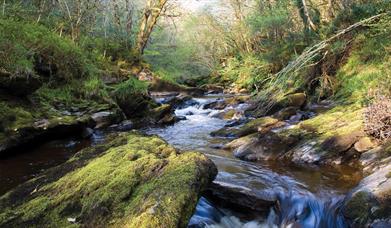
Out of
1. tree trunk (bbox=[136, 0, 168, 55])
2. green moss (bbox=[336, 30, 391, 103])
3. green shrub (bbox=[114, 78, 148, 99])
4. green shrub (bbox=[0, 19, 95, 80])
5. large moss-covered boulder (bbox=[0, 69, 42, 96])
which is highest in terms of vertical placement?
tree trunk (bbox=[136, 0, 168, 55])

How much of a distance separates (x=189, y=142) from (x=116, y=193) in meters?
5.25

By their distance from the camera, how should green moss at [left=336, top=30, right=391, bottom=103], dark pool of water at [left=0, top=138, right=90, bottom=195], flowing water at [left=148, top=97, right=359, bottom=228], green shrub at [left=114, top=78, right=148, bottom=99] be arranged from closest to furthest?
flowing water at [left=148, top=97, right=359, bottom=228]
dark pool of water at [left=0, top=138, right=90, bottom=195]
green moss at [left=336, top=30, right=391, bottom=103]
green shrub at [left=114, top=78, right=148, bottom=99]

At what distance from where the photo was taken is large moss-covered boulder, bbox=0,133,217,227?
3078 millimetres

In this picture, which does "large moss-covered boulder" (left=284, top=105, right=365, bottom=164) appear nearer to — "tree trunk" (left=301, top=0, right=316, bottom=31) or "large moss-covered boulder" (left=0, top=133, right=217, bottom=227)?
"large moss-covered boulder" (left=0, top=133, right=217, bottom=227)

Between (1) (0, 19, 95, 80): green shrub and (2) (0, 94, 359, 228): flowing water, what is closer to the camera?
(2) (0, 94, 359, 228): flowing water

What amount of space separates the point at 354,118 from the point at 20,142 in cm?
661

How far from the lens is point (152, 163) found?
3.91 meters

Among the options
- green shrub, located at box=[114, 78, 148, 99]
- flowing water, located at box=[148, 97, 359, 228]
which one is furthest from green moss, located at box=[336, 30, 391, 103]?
green shrub, located at box=[114, 78, 148, 99]

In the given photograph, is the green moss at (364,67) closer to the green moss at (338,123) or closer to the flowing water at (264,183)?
the green moss at (338,123)

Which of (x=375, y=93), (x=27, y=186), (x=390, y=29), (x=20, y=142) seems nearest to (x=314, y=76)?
(x=390, y=29)

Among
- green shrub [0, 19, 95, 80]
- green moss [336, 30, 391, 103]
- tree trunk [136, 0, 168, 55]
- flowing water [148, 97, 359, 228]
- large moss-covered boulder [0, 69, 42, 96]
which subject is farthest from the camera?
tree trunk [136, 0, 168, 55]

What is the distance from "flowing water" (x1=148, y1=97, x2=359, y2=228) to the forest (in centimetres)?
2

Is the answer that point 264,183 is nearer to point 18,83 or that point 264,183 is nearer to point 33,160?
point 33,160

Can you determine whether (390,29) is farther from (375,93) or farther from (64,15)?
(64,15)
